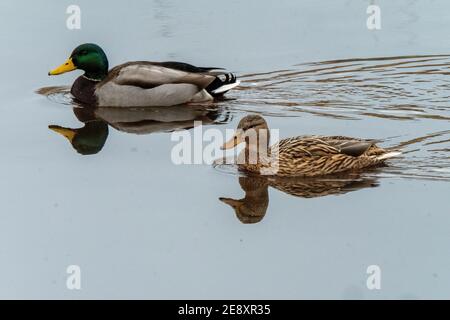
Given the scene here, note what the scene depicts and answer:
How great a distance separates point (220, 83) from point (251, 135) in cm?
304

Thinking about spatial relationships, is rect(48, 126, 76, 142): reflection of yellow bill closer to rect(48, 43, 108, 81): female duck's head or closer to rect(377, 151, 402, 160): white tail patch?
rect(48, 43, 108, 81): female duck's head

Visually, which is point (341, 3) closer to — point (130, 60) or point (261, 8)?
point (261, 8)

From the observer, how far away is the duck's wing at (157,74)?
14188mm

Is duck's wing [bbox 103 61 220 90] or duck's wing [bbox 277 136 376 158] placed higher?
duck's wing [bbox 103 61 220 90]

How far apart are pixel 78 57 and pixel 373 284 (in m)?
6.88

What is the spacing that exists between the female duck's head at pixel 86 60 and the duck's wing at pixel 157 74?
218mm

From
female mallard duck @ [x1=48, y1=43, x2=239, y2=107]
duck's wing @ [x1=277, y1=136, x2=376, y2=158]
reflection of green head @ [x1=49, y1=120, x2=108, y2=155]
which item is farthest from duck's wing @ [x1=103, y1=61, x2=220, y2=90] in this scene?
duck's wing @ [x1=277, y1=136, x2=376, y2=158]

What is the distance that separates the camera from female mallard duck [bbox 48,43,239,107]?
14.2 m

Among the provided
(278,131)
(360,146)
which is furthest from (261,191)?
(278,131)

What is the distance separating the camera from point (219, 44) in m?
15.4

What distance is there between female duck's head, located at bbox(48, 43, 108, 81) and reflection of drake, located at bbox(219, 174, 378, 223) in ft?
13.3

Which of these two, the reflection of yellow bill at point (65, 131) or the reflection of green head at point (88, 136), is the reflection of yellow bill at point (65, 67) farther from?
the reflection of yellow bill at point (65, 131)

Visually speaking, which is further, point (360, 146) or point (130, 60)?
point (130, 60)

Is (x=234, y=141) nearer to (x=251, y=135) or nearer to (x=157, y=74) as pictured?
(x=251, y=135)
